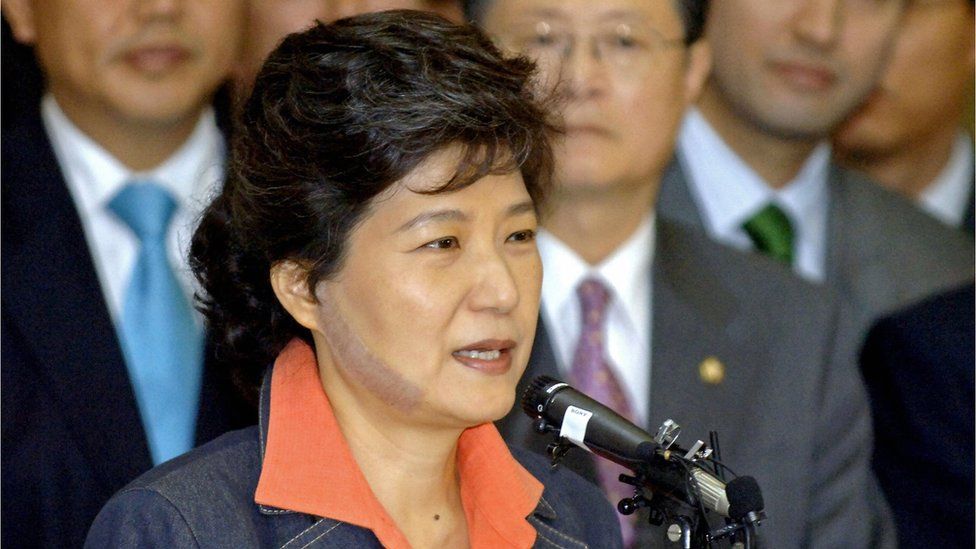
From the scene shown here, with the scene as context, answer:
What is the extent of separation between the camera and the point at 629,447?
206cm

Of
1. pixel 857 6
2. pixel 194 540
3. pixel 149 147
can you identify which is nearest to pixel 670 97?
pixel 857 6

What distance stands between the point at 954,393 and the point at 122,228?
6.35 feet

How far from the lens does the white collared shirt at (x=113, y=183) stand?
3273mm

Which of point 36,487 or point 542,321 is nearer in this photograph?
point 36,487

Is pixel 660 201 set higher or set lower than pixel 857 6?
lower

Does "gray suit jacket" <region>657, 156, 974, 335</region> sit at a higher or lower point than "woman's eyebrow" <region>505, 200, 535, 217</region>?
lower

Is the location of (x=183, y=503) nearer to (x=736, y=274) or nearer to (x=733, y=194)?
(x=736, y=274)

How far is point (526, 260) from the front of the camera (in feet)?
7.77

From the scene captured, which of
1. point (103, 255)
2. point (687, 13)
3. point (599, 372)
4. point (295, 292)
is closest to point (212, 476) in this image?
point (295, 292)

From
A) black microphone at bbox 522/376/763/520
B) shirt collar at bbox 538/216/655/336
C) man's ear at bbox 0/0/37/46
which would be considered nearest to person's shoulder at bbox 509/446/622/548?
black microphone at bbox 522/376/763/520

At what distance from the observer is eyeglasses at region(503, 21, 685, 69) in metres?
3.45

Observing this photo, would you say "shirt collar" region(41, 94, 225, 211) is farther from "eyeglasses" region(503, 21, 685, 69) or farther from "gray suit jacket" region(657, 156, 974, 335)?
"gray suit jacket" region(657, 156, 974, 335)

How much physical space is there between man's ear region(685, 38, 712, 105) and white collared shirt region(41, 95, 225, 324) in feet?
3.73

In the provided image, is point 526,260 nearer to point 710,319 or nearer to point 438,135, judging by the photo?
point 438,135
